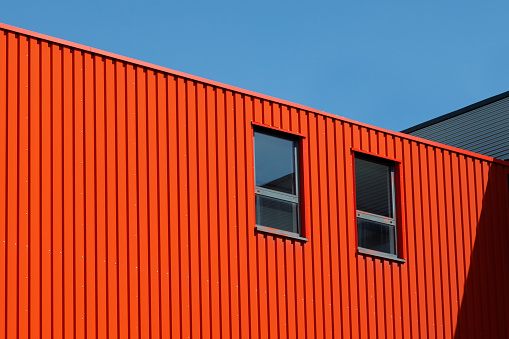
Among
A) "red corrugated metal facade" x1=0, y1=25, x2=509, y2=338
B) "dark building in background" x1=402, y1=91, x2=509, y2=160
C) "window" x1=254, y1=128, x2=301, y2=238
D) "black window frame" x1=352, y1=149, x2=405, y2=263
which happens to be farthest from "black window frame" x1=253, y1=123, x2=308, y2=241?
"dark building in background" x1=402, y1=91, x2=509, y2=160

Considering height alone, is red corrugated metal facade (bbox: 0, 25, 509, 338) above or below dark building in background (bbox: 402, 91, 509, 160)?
below

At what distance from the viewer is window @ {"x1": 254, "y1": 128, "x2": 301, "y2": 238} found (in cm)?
1427

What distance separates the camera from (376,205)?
51.8 feet

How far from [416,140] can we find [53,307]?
8.10 metres

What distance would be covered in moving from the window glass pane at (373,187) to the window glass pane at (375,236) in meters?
0.23

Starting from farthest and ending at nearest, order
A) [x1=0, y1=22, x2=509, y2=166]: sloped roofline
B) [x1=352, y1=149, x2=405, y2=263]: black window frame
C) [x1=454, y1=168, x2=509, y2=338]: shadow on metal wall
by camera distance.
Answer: [x1=454, y1=168, x2=509, y2=338]: shadow on metal wall < [x1=352, y1=149, x2=405, y2=263]: black window frame < [x1=0, y1=22, x2=509, y2=166]: sloped roofline

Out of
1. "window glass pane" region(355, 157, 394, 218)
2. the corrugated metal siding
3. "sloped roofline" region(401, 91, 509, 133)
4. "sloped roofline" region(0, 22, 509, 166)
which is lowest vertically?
"window glass pane" region(355, 157, 394, 218)

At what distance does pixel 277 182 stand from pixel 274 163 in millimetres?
329

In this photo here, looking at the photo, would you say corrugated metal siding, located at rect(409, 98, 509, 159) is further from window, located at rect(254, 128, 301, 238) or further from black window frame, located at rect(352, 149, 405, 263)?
window, located at rect(254, 128, 301, 238)

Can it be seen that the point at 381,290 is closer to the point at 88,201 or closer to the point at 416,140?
the point at 416,140

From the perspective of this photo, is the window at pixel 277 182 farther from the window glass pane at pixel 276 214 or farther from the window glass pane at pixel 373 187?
the window glass pane at pixel 373 187

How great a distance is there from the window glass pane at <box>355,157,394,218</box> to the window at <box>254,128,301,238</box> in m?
1.47

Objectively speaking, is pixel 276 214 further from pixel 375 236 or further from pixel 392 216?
pixel 392 216

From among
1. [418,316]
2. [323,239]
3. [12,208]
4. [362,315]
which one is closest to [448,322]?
[418,316]
